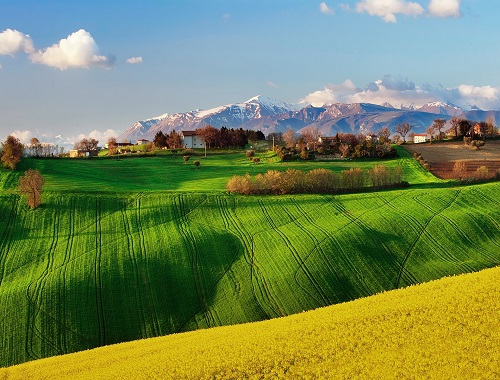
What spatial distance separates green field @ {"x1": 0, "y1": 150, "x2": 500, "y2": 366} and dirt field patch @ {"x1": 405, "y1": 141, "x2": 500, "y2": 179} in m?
22.1

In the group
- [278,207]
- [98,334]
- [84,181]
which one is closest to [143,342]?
[98,334]

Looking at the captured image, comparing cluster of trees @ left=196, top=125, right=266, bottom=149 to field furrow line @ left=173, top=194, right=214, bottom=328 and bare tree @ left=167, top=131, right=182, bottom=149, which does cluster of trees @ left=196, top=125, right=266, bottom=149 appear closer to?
bare tree @ left=167, top=131, right=182, bottom=149

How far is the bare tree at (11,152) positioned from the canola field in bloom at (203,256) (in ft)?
83.6

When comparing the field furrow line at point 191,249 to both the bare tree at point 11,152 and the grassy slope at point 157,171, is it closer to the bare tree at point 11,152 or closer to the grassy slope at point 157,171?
the grassy slope at point 157,171

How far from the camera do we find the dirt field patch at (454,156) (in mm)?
113625

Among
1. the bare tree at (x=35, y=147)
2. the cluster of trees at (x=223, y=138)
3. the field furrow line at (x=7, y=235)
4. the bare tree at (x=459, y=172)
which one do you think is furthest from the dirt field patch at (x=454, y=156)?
the bare tree at (x=35, y=147)

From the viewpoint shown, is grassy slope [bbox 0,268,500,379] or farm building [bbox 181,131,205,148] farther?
farm building [bbox 181,131,205,148]

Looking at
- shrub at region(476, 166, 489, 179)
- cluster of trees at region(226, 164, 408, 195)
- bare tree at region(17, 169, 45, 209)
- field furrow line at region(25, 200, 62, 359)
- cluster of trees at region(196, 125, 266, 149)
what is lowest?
field furrow line at region(25, 200, 62, 359)

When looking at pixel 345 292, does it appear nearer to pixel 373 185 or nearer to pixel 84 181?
pixel 373 185

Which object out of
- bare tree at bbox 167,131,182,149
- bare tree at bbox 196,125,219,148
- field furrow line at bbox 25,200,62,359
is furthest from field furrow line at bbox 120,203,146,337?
bare tree at bbox 196,125,219,148

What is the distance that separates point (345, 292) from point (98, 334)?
2807 centimetres

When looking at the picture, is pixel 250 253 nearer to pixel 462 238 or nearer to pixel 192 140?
pixel 462 238

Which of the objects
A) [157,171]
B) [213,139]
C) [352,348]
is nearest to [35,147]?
[157,171]

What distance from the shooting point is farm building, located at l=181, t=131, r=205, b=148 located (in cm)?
16988
